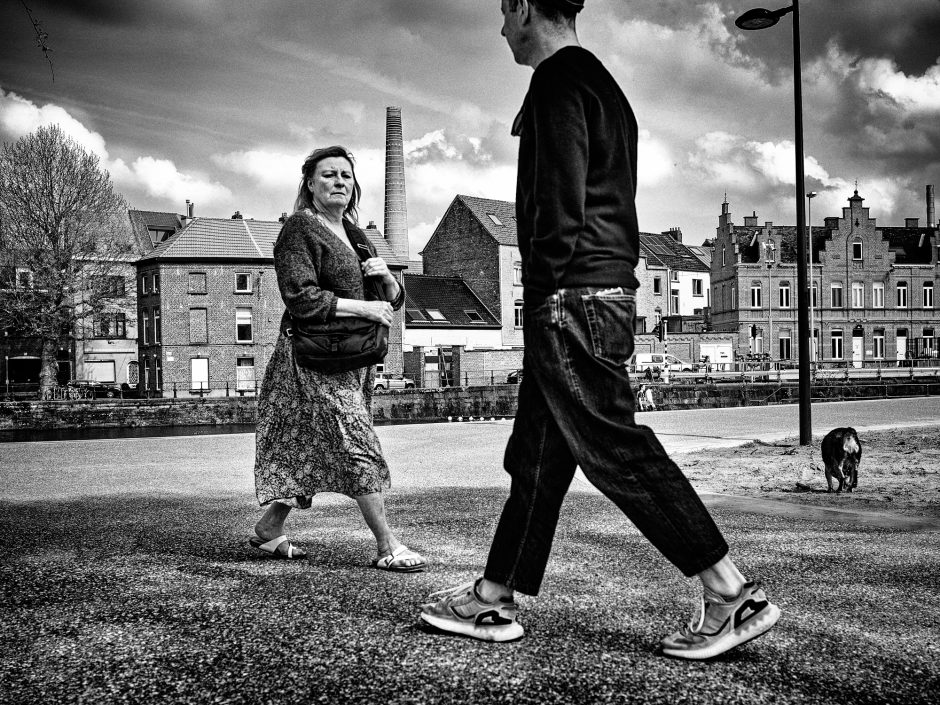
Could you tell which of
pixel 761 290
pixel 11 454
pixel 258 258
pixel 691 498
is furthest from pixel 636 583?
pixel 761 290

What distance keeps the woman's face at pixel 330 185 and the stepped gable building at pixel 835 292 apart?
64.3 m

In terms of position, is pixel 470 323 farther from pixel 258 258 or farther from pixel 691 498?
pixel 691 498

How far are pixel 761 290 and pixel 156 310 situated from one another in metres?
44.7

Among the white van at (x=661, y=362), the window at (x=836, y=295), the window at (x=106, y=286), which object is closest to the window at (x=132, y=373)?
the window at (x=106, y=286)

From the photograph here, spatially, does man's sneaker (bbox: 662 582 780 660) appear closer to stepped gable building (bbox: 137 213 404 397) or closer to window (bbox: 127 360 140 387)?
stepped gable building (bbox: 137 213 404 397)

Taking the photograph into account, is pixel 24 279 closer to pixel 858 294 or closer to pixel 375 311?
pixel 375 311

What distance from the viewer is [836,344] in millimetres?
66625

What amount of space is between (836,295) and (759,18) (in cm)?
5946

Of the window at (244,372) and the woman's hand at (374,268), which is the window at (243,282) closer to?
the window at (244,372)

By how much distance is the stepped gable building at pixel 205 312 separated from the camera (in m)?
48.8

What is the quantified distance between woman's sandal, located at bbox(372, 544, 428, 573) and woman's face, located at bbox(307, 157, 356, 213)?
173 centimetres

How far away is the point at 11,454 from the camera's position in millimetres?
11445

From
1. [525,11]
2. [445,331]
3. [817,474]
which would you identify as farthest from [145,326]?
[525,11]

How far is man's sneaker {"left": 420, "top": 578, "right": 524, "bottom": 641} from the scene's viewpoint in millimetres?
2688
